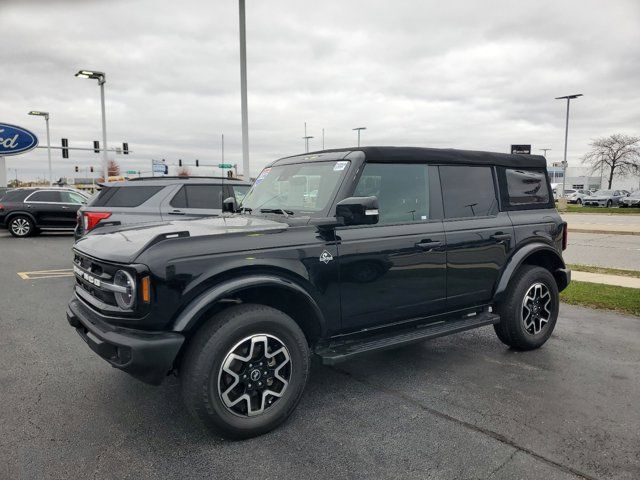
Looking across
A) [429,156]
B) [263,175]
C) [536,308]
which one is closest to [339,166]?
[429,156]

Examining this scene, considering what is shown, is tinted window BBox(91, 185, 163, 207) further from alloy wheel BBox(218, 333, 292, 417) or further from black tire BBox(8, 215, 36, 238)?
black tire BBox(8, 215, 36, 238)

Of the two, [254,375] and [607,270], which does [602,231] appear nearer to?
[607,270]

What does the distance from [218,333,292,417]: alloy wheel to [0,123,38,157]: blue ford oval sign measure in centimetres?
2853

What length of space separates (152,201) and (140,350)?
231 inches

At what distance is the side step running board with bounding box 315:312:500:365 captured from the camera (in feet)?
11.2

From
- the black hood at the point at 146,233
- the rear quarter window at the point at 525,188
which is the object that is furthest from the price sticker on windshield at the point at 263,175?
the rear quarter window at the point at 525,188

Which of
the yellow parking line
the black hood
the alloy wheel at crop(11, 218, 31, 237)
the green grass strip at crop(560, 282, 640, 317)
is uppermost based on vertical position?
the black hood

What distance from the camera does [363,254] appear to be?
3.57 m

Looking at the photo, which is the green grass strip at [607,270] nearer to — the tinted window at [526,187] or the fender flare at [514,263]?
the tinted window at [526,187]

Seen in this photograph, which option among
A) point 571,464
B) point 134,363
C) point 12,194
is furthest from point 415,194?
point 12,194

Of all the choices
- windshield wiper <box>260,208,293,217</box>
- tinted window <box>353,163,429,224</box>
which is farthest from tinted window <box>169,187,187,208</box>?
tinted window <box>353,163,429,224</box>

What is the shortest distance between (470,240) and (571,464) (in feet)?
6.37

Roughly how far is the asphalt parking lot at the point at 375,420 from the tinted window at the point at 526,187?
5.09ft

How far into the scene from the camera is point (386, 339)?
3738mm
